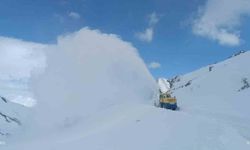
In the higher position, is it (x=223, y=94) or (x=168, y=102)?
(x=223, y=94)

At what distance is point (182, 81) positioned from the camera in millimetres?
114250

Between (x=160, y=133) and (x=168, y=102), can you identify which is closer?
(x=160, y=133)

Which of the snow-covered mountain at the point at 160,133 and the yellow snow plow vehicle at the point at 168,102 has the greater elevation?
the yellow snow plow vehicle at the point at 168,102

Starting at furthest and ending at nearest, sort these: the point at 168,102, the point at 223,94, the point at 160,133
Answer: the point at 223,94 < the point at 168,102 < the point at 160,133

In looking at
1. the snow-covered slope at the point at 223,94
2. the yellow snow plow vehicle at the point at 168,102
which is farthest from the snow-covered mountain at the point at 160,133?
the yellow snow plow vehicle at the point at 168,102

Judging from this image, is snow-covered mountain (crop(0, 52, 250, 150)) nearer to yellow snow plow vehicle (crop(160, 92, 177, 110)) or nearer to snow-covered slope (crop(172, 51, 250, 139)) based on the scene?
snow-covered slope (crop(172, 51, 250, 139))

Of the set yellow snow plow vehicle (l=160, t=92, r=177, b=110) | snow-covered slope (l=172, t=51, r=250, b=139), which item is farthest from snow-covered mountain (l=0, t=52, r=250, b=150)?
yellow snow plow vehicle (l=160, t=92, r=177, b=110)

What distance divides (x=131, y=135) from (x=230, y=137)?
8.75 meters

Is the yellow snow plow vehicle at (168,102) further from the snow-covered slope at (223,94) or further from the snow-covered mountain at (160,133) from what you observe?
the snow-covered mountain at (160,133)

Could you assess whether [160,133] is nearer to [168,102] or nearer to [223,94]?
[168,102]

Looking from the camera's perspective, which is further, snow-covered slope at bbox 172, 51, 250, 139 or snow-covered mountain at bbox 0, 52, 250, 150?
snow-covered slope at bbox 172, 51, 250, 139

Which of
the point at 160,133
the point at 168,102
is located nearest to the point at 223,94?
the point at 168,102

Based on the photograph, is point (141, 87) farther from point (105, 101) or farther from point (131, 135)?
point (131, 135)

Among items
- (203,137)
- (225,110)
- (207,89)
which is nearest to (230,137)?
(203,137)
